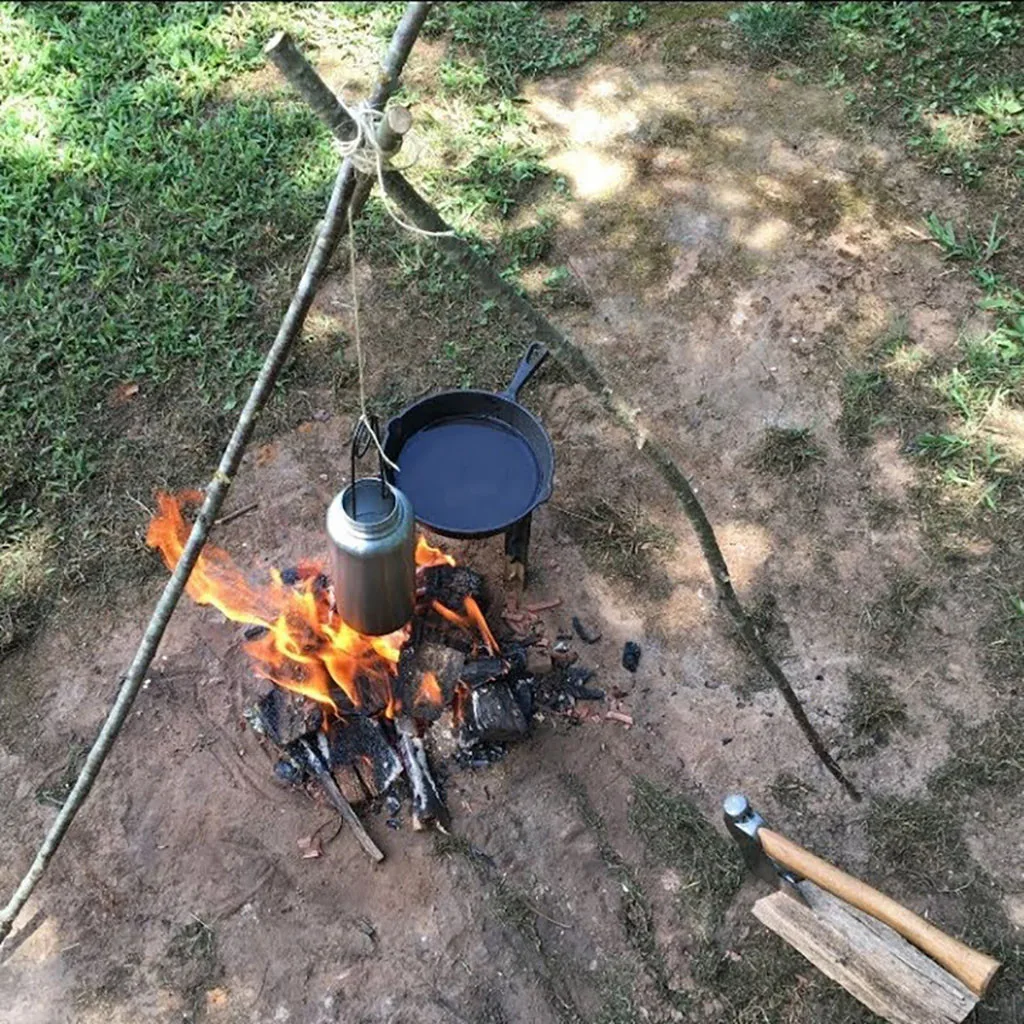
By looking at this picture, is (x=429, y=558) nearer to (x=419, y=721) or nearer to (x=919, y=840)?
(x=419, y=721)

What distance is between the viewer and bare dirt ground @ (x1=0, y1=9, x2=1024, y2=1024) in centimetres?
349

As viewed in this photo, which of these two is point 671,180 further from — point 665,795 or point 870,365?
point 665,795

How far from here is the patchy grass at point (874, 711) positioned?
13.0 feet

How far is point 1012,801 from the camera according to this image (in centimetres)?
378

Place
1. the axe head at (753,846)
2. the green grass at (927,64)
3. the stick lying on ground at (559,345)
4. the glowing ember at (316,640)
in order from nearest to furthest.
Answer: the stick lying on ground at (559,345) → the axe head at (753,846) → the glowing ember at (316,640) → the green grass at (927,64)

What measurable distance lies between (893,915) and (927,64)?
5291 millimetres

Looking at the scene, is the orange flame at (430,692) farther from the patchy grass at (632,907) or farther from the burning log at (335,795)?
the patchy grass at (632,907)

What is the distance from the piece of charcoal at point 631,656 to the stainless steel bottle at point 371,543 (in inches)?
44.4

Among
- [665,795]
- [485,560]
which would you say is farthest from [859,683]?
[485,560]

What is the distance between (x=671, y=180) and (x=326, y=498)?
276 centimetres

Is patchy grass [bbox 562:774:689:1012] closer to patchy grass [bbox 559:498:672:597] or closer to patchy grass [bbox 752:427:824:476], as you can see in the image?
patchy grass [bbox 559:498:672:597]

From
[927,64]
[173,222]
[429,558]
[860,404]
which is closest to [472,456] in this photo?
[429,558]

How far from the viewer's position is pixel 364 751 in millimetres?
3898

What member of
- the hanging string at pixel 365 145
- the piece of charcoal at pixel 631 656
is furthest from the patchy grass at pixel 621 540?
the hanging string at pixel 365 145
